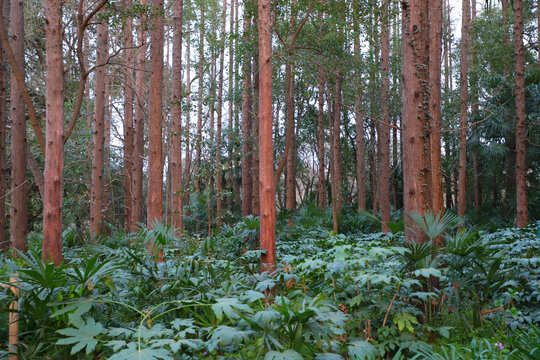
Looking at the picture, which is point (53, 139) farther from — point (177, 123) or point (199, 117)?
point (199, 117)

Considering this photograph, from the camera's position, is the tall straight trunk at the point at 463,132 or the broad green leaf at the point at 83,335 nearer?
the broad green leaf at the point at 83,335

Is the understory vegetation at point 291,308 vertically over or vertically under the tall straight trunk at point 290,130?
under

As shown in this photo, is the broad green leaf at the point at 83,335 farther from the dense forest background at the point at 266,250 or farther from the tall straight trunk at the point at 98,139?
the tall straight trunk at the point at 98,139

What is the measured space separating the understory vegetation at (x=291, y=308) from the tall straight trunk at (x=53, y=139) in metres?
1.05

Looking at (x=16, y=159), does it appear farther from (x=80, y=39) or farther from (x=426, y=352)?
(x=426, y=352)

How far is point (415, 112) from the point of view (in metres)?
5.19

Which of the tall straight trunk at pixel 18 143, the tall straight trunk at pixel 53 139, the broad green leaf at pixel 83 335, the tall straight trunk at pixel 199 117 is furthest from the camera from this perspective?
the tall straight trunk at pixel 199 117

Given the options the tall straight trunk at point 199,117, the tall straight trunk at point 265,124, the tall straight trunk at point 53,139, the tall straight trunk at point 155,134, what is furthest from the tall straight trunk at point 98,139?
the tall straight trunk at point 265,124

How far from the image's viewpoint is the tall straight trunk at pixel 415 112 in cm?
517

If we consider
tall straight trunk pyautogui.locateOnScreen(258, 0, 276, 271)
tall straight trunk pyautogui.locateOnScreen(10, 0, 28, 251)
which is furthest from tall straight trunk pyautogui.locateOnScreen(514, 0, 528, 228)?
A: tall straight trunk pyautogui.locateOnScreen(10, 0, 28, 251)

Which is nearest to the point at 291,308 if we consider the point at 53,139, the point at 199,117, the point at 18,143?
the point at 53,139

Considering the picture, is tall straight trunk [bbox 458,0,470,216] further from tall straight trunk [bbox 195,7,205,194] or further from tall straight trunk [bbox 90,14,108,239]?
tall straight trunk [bbox 90,14,108,239]

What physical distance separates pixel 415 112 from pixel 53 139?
4.90 m

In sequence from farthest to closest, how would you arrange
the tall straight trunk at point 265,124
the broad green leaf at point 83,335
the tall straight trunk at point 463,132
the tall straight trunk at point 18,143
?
the tall straight trunk at point 463,132 → the tall straight trunk at point 18,143 → the tall straight trunk at point 265,124 → the broad green leaf at point 83,335
